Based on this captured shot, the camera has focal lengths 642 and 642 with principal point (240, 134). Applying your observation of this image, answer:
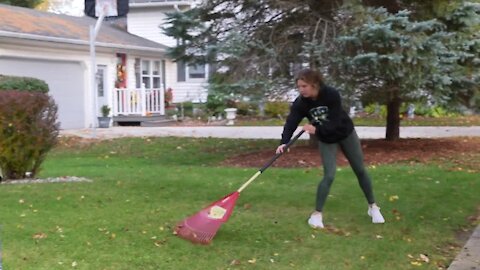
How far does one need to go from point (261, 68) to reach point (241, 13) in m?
1.58

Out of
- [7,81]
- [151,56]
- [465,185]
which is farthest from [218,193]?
[151,56]

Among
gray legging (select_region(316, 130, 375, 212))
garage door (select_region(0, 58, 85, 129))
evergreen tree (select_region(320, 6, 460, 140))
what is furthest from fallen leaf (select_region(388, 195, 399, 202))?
garage door (select_region(0, 58, 85, 129))

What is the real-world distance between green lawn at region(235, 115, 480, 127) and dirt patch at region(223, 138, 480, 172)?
5.95m

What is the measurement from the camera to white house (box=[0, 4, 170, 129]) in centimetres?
1862

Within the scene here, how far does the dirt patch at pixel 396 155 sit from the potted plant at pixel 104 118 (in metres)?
9.33

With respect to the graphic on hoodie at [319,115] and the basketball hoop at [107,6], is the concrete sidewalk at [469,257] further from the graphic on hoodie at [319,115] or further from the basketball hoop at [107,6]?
the basketball hoop at [107,6]

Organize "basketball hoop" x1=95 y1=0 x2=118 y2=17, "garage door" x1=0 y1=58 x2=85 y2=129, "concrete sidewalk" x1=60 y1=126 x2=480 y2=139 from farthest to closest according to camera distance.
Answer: "basketball hoop" x1=95 y1=0 x2=118 y2=17, "garage door" x1=0 y1=58 x2=85 y2=129, "concrete sidewalk" x1=60 y1=126 x2=480 y2=139

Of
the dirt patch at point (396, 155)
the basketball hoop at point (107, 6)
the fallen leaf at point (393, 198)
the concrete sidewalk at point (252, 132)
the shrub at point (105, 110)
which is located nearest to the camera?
the fallen leaf at point (393, 198)

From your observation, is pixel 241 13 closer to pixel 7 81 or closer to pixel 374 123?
pixel 7 81

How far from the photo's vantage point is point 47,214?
660 centimetres

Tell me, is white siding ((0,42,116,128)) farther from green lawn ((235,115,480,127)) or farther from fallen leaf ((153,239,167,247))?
fallen leaf ((153,239,167,247))

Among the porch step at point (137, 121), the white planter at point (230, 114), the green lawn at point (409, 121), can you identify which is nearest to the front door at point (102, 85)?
the porch step at point (137, 121)

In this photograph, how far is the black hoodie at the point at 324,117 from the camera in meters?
6.15

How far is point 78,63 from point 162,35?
299 inches
